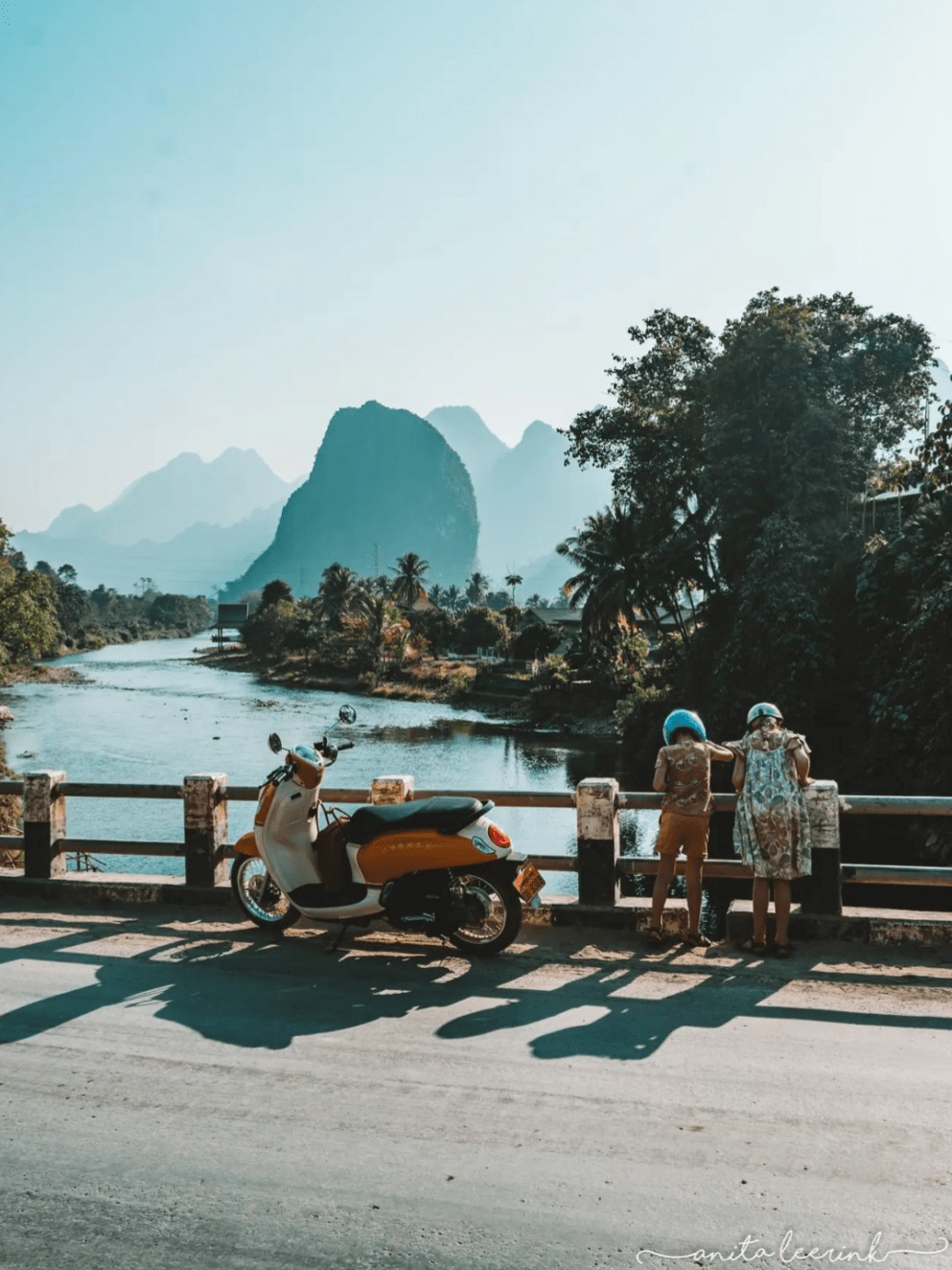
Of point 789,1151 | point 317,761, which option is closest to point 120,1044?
point 317,761

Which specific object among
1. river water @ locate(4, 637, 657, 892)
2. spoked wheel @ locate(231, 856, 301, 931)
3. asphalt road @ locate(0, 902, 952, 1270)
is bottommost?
river water @ locate(4, 637, 657, 892)

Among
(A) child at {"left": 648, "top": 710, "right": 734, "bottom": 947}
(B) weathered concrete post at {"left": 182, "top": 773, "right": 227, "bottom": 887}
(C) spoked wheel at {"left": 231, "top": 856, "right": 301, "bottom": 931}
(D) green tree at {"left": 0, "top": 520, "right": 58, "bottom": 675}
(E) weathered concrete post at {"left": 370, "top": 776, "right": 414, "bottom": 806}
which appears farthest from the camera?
(D) green tree at {"left": 0, "top": 520, "right": 58, "bottom": 675}

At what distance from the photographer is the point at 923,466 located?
23766 millimetres

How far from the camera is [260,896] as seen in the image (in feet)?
25.5

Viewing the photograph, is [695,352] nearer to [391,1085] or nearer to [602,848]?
[602,848]

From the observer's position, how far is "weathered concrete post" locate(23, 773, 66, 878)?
8.96m

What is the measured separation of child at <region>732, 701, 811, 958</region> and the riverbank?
42304 millimetres

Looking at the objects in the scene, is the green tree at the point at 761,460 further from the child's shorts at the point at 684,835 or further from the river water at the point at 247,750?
the child's shorts at the point at 684,835

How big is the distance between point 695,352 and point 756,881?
3748 centimetres

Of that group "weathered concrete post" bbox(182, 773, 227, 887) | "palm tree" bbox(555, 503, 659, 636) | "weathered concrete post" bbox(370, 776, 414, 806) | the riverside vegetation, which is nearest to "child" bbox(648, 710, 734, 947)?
"weathered concrete post" bbox(370, 776, 414, 806)

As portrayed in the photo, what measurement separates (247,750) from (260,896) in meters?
35.9

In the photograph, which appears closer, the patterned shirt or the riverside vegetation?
the patterned shirt

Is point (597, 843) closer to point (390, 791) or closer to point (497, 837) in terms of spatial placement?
point (497, 837)

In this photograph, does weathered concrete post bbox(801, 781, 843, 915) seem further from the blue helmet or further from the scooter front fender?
the scooter front fender
